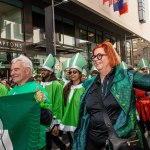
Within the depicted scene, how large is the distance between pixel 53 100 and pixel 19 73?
2391 mm

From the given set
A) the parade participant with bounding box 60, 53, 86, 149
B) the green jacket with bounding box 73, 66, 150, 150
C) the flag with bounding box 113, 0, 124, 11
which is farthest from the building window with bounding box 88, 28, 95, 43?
the green jacket with bounding box 73, 66, 150, 150

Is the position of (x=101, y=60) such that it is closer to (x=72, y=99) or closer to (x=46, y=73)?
(x=72, y=99)

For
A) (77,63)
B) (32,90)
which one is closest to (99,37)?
(77,63)

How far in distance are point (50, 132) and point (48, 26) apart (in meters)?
14.7

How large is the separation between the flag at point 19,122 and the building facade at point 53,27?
865 cm

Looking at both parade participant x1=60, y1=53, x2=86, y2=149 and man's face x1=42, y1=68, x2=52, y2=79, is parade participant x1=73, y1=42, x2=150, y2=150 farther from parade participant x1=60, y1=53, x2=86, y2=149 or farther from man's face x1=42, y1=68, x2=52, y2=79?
man's face x1=42, y1=68, x2=52, y2=79

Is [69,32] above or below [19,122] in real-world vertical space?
above

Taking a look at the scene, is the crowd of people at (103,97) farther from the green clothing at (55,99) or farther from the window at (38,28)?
the window at (38,28)

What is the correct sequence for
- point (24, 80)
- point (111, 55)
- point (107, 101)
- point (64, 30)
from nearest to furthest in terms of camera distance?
point (107, 101), point (111, 55), point (24, 80), point (64, 30)

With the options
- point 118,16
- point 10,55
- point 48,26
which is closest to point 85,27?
point 118,16

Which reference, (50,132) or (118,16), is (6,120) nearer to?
(50,132)

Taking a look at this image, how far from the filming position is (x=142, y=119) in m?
6.89

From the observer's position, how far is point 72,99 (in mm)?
5637

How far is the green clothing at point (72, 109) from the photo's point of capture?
5537 millimetres
